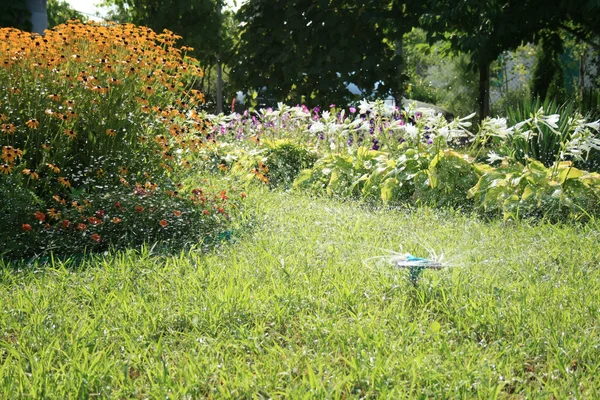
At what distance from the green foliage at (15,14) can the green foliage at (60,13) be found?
10.1 meters

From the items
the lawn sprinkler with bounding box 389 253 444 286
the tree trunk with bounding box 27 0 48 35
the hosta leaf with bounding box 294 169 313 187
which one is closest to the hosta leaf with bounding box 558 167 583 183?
the lawn sprinkler with bounding box 389 253 444 286

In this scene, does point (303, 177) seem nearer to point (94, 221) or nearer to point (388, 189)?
point (388, 189)

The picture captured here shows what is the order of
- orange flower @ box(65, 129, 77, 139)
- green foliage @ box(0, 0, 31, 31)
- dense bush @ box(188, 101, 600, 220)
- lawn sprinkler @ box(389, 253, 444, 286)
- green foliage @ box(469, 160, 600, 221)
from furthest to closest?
green foliage @ box(0, 0, 31, 31) < dense bush @ box(188, 101, 600, 220) < green foliage @ box(469, 160, 600, 221) < orange flower @ box(65, 129, 77, 139) < lawn sprinkler @ box(389, 253, 444, 286)

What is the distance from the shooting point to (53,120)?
13.9 feet

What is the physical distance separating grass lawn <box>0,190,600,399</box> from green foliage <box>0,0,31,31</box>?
20.3 ft

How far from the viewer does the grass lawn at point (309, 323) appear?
206 centimetres

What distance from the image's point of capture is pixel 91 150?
440 centimetres

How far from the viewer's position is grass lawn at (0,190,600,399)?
2057mm

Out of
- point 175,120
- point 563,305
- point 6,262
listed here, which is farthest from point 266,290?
point 175,120

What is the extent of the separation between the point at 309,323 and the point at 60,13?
20.6 m

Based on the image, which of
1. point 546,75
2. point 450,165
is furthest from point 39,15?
point 546,75

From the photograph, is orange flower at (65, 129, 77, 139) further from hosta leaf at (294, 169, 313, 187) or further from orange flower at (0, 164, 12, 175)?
hosta leaf at (294, 169, 313, 187)

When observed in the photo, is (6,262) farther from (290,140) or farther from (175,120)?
(290,140)

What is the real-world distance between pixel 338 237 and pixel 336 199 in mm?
1457
